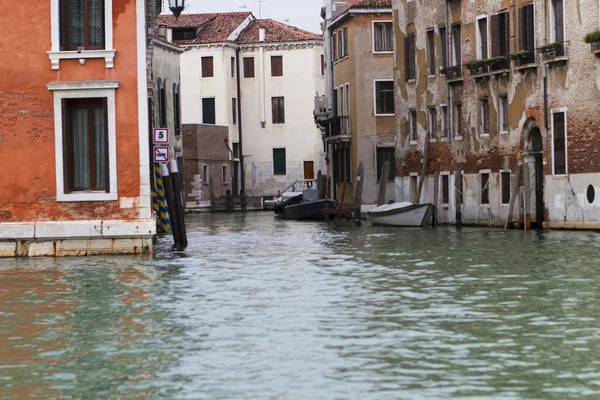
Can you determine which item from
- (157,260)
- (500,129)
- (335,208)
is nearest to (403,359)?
(157,260)

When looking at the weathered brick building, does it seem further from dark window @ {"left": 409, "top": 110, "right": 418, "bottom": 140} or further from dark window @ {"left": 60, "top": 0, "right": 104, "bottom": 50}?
dark window @ {"left": 60, "top": 0, "right": 104, "bottom": 50}

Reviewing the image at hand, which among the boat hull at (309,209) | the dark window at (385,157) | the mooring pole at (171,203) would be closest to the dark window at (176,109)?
the boat hull at (309,209)

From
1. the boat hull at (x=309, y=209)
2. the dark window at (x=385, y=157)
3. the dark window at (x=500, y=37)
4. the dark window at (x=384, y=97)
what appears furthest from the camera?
the dark window at (x=384, y=97)

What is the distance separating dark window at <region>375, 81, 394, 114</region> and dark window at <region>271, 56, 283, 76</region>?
21.9 m

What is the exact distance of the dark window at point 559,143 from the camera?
29562mm

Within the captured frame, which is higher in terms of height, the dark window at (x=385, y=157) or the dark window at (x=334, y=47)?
the dark window at (x=334, y=47)

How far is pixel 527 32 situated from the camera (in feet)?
103

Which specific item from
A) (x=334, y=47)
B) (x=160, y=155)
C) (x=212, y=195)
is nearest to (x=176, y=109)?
(x=334, y=47)

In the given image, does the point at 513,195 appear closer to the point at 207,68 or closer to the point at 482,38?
the point at 482,38

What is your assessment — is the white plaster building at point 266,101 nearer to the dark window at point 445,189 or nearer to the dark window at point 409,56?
the dark window at point 409,56

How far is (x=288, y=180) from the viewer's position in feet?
218

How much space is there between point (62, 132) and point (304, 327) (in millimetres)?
10524

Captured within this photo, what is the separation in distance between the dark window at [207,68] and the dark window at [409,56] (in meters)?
26.5

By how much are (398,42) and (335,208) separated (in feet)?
18.0
